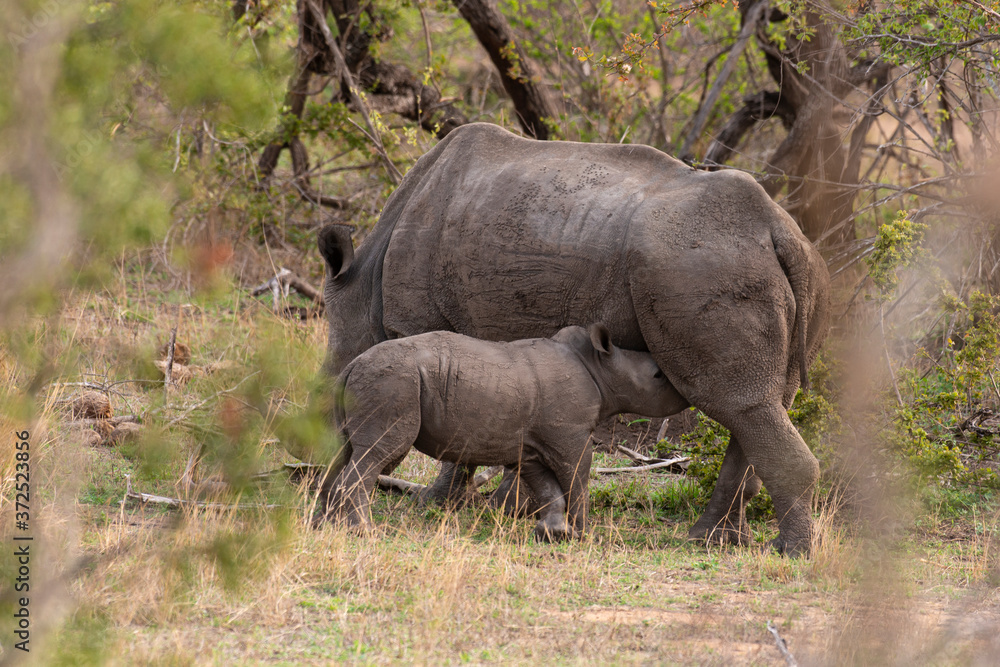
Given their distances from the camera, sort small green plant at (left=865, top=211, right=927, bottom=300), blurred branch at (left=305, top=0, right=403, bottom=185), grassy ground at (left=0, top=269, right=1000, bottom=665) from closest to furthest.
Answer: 1. grassy ground at (left=0, top=269, right=1000, bottom=665)
2. small green plant at (left=865, top=211, right=927, bottom=300)
3. blurred branch at (left=305, top=0, right=403, bottom=185)

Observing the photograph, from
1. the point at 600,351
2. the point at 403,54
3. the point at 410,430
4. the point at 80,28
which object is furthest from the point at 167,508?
the point at 403,54

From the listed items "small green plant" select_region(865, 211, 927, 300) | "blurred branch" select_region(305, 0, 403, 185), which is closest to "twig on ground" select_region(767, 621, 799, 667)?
"small green plant" select_region(865, 211, 927, 300)

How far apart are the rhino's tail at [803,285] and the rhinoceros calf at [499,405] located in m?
0.70

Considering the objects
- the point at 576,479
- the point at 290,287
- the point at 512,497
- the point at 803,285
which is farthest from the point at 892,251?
the point at 290,287

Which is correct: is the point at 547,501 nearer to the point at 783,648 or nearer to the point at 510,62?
the point at 783,648

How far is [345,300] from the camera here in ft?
22.2

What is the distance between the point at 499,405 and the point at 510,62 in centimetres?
599

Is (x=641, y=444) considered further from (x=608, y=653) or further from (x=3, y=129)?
(x=3, y=129)

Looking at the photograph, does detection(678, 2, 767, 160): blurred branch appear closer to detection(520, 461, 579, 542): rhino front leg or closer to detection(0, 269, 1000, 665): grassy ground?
detection(0, 269, 1000, 665): grassy ground

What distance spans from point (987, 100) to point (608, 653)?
691cm

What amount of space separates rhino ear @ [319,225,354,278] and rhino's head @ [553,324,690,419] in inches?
63.5

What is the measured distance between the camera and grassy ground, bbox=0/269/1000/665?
318 centimetres

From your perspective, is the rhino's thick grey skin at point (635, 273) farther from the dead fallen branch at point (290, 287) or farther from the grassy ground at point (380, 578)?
the dead fallen branch at point (290, 287)

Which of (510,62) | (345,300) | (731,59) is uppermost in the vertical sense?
(731,59)
